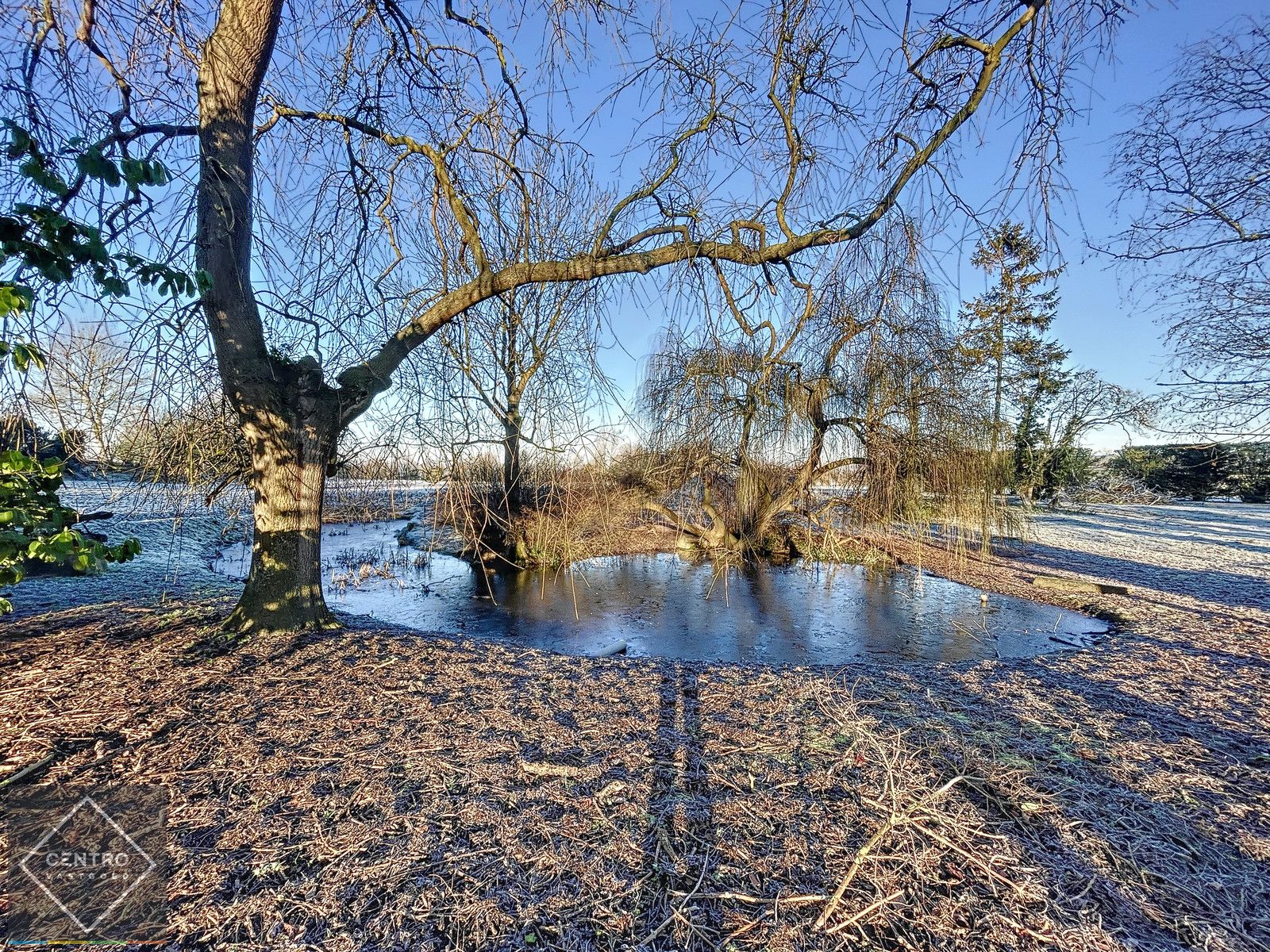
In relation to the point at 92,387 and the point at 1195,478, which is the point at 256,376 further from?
the point at 1195,478

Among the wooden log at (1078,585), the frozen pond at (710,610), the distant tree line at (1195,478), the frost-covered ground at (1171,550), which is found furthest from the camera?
the distant tree line at (1195,478)

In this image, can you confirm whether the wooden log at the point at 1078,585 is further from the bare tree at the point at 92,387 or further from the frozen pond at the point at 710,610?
the bare tree at the point at 92,387

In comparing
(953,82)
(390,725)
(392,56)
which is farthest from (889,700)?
(392,56)

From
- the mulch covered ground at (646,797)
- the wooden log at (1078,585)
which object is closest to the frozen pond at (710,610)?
the wooden log at (1078,585)

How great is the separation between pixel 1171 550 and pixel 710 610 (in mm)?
10542

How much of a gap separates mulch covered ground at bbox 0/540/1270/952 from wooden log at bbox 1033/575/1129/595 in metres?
4.09

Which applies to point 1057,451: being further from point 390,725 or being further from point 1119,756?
point 390,725

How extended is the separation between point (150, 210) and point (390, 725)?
8.51 ft

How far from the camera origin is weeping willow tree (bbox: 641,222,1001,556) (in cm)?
360

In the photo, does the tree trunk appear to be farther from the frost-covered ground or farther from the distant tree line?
the distant tree line

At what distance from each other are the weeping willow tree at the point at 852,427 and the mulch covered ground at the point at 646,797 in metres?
1.77

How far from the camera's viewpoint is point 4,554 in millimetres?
1739

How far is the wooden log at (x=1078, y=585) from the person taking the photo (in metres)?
6.65

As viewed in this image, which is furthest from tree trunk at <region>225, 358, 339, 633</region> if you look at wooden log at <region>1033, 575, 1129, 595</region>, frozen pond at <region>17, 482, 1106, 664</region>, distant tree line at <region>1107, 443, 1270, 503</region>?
distant tree line at <region>1107, 443, 1270, 503</region>
